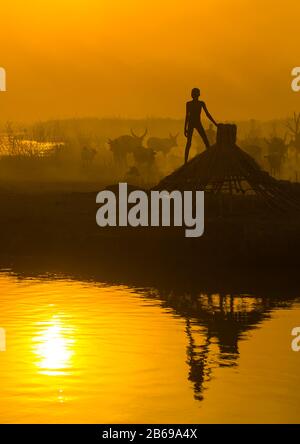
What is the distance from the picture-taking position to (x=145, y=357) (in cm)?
1725

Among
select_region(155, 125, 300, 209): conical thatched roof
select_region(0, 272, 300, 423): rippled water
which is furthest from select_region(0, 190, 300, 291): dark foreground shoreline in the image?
select_region(0, 272, 300, 423): rippled water

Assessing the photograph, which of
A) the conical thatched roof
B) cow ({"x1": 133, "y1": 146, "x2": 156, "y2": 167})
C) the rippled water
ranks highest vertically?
cow ({"x1": 133, "y1": 146, "x2": 156, "y2": 167})

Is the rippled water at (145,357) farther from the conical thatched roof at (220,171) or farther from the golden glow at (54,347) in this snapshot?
the conical thatched roof at (220,171)

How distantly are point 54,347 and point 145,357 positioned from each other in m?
1.51

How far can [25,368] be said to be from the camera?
1628 centimetres

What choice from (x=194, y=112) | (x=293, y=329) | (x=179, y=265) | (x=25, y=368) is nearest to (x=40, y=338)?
(x=25, y=368)

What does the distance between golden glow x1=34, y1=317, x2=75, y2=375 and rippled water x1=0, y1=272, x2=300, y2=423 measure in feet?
0.07

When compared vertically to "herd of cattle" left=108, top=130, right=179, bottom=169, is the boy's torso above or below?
below

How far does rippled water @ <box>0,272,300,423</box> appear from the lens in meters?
14.0

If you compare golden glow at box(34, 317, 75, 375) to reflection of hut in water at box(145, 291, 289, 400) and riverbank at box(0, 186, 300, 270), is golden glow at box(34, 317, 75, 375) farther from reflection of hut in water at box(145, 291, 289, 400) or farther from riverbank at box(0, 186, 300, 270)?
riverbank at box(0, 186, 300, 270)

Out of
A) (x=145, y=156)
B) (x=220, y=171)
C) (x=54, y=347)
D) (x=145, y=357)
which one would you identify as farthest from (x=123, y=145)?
(x=145, y=357)

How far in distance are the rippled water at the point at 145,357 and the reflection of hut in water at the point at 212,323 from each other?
19 mm

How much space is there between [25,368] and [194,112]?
56.1 ft

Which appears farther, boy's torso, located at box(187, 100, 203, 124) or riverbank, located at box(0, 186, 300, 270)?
boy's torso, located at box(187, 100, 203, 124)
